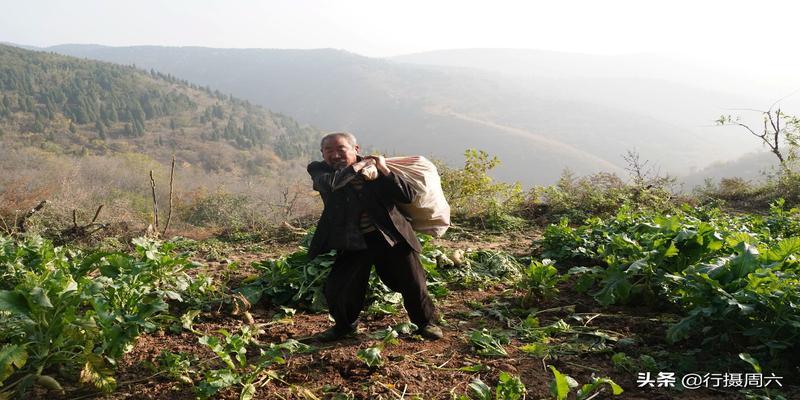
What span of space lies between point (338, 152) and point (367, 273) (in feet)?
2.68

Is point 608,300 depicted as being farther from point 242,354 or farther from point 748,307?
point 242,354

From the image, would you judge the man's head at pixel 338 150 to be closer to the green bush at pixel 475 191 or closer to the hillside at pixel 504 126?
the green bush at pixel 475 191

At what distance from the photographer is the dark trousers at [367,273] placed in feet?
10.4

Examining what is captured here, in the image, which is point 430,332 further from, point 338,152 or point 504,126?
point 504,126

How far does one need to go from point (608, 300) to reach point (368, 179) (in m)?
2.05

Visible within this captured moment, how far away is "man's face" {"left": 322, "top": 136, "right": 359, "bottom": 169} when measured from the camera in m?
3.07

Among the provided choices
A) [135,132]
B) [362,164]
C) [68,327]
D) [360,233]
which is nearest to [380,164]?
[362,164]

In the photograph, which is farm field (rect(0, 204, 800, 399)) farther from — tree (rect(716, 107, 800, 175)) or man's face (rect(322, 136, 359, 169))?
tree (rect(716, 107, 800, 175))

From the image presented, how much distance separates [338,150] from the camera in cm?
307

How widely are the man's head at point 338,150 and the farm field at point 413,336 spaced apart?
1.13 m

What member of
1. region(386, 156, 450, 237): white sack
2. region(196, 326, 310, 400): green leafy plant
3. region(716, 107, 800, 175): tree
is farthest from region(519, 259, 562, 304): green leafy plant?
region(716, 107, 800, 175): tree

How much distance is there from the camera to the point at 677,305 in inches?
142

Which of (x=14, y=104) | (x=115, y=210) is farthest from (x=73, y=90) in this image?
(x=115, y=210)

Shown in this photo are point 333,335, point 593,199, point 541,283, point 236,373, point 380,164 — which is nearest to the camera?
point 236,373
